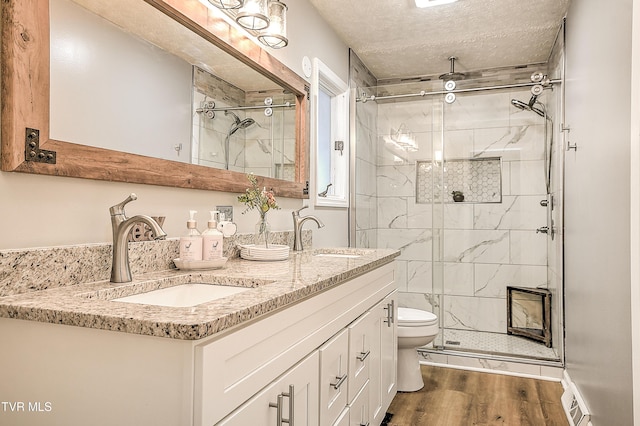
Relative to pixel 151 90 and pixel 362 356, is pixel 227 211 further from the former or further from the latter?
pixel 362 356

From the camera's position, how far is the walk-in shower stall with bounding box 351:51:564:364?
11.8ft

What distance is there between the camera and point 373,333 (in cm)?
200

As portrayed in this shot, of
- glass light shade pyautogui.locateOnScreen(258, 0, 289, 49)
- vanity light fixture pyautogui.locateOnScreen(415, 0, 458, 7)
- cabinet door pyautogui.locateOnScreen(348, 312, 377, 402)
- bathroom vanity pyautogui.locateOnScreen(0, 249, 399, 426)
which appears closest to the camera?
bathroom vanity pyautogui.locateOnScreen(0, 249, 399, 426)

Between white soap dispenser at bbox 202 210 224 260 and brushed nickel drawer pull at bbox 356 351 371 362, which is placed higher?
white soap dispenser at bbox 202 210 224 260

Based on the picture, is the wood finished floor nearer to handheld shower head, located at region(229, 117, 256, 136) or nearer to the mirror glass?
the mirror glass

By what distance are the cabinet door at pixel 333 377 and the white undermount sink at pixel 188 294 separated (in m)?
0.35

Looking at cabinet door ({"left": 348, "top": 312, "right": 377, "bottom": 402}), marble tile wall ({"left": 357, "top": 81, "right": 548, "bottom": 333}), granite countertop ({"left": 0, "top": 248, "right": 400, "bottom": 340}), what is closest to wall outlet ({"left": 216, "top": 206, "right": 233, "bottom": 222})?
granite countertop ({"left": 0, "top": 248, "right": 400, "bottom": 340})

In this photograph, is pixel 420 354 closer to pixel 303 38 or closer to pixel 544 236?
pixel 544 236

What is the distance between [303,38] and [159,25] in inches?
49.6

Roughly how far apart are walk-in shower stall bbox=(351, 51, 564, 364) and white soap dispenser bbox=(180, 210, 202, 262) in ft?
6.63

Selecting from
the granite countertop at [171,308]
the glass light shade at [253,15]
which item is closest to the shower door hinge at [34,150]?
the granite countertop at [171,308]

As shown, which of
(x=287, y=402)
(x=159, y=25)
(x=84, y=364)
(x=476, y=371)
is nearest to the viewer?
(x=84, y=364)

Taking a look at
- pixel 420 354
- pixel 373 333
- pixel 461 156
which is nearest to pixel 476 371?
pixel 420 354

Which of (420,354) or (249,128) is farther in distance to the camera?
(420,354)
